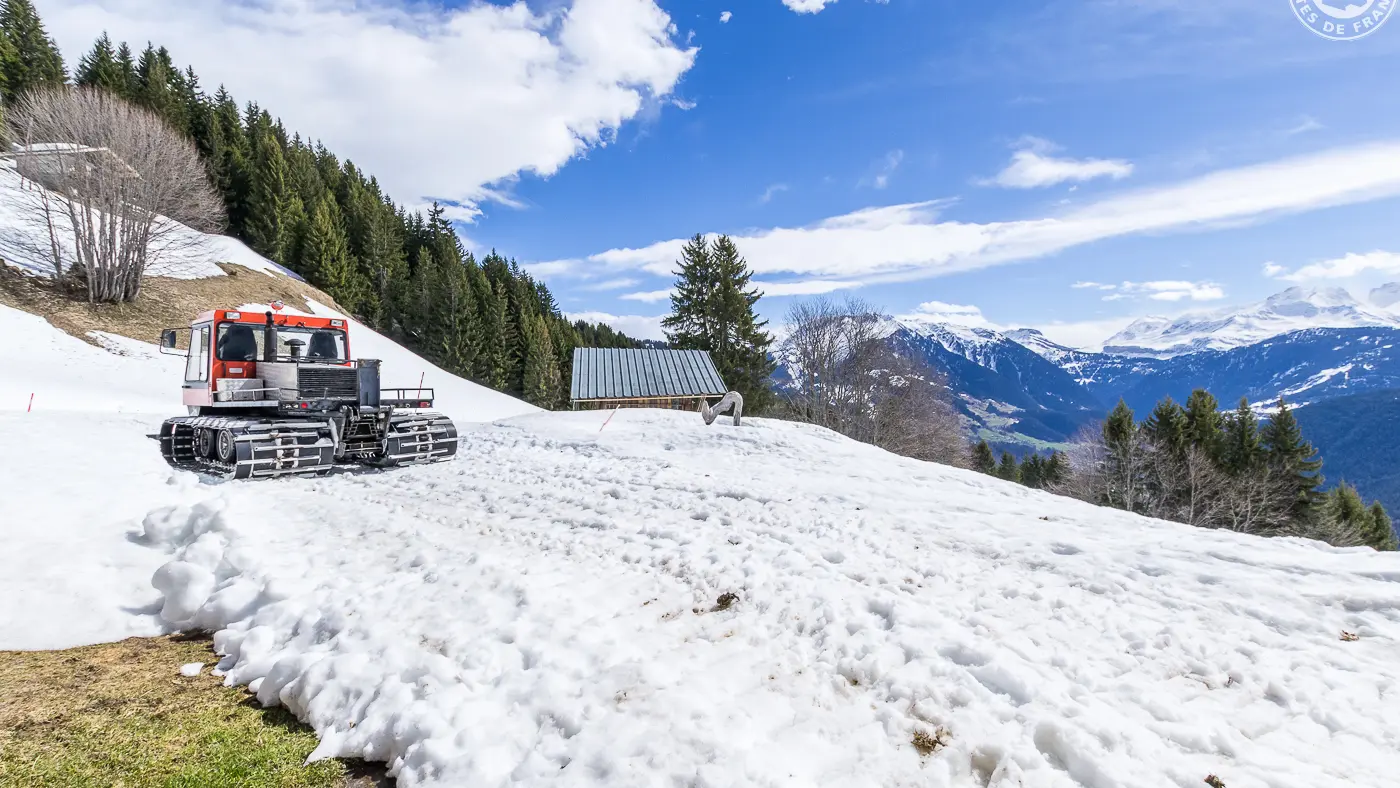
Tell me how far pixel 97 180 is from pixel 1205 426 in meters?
63.6

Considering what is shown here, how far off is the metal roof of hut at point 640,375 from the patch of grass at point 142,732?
70.5 ft

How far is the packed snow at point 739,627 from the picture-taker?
3.42m

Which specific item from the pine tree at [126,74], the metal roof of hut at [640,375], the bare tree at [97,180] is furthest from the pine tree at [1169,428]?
the pine tree at [126,74]

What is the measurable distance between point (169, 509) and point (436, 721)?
253 inches

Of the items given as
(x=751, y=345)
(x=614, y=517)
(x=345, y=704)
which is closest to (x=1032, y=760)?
(x=345, y=704)

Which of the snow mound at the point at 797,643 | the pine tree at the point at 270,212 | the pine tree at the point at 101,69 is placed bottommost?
the snow mound at the point at 797,643

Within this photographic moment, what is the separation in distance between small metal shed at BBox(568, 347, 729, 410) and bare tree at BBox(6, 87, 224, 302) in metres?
23.7

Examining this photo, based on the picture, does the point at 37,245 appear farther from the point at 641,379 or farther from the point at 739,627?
the point at 739,627

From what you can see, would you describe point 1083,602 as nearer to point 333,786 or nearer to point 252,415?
point 333,786

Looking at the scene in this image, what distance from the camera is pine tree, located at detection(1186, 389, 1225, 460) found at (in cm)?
3578

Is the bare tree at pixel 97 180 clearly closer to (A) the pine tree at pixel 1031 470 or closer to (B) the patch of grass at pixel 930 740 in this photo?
(B) the patch of grass at pixel 930 740

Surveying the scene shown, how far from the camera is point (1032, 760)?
327cm

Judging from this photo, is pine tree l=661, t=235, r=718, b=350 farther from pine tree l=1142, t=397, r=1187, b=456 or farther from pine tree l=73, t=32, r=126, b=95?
pine tree l=73, t=32, r=126, b=95

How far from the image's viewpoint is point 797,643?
15.3ft
